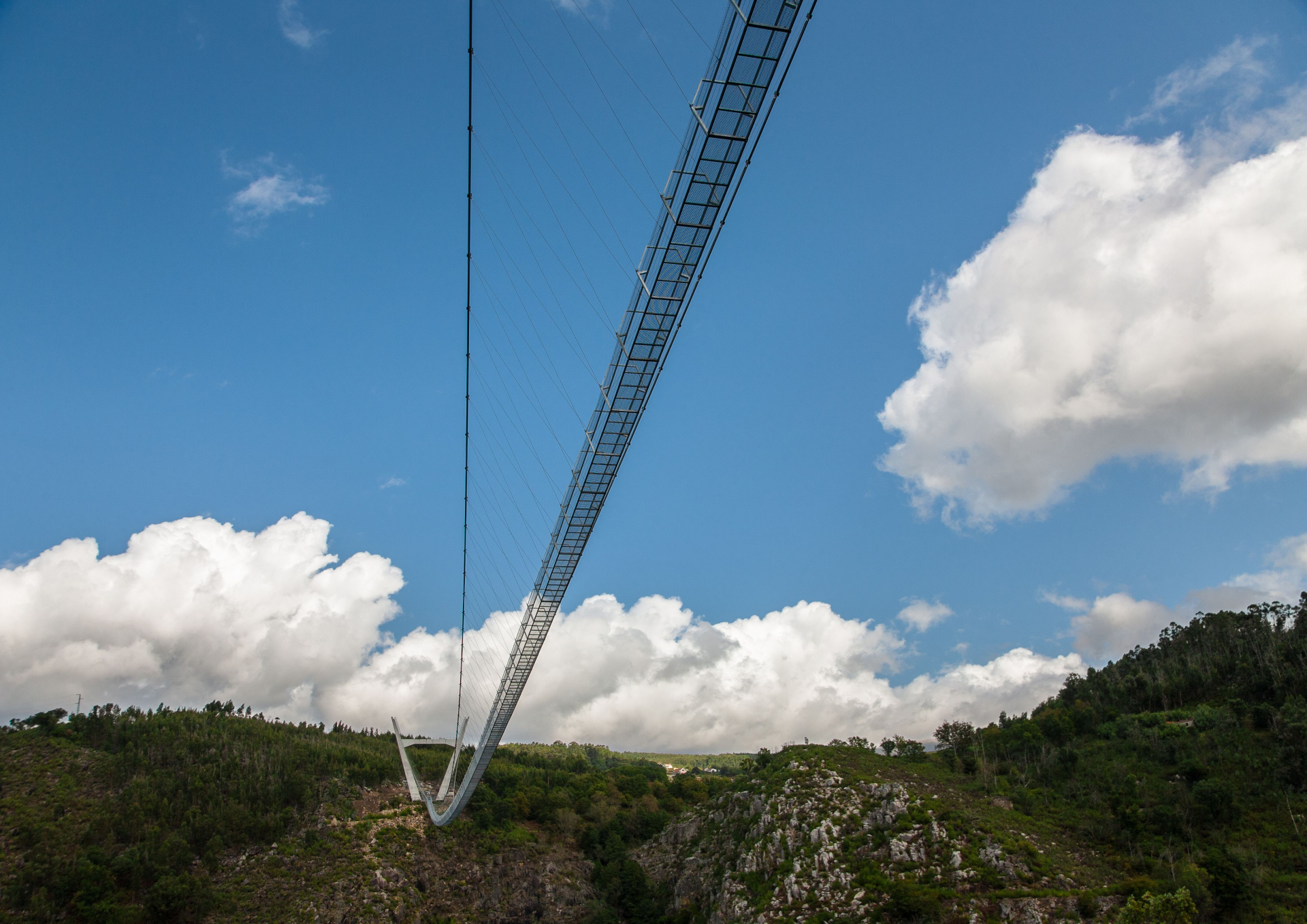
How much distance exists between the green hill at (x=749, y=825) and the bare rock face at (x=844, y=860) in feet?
0.51

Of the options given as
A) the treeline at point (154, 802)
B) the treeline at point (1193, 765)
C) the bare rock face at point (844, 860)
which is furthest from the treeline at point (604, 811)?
the treeline at point (1193, 765)

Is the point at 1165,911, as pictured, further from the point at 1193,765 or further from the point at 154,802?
the point at 154,802

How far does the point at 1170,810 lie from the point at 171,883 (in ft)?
206

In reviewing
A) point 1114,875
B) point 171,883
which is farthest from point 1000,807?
point 171,883

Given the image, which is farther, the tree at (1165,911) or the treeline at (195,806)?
the treeline at (195,806)

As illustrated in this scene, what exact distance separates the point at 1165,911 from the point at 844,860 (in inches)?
635

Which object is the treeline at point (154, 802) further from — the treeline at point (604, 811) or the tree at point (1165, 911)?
the tree at point (1165, 911)

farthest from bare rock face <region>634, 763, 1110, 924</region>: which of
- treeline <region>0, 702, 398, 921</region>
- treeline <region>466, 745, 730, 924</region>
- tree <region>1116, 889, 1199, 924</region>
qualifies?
treeline <region>0, 702, 398, 921</region>

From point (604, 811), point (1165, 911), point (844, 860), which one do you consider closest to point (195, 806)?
point (604, 811)

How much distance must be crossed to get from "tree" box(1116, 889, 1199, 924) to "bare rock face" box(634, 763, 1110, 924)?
2.56 meters

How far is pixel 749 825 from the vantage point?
50.7 metres

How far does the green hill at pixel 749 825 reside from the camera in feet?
124

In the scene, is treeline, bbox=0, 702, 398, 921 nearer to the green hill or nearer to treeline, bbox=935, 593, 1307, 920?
the green hill

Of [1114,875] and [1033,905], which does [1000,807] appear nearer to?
[1114,875]
